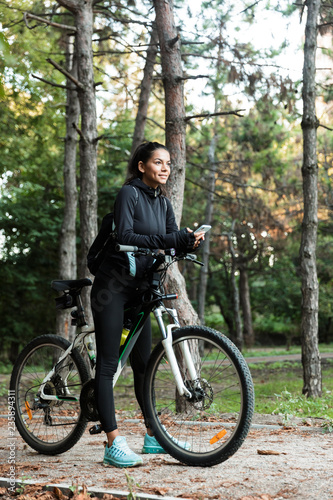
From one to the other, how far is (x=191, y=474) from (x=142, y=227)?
5.12 ft

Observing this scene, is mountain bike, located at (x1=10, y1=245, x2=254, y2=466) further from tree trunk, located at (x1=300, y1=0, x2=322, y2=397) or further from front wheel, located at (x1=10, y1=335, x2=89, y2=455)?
tree trunk, located at (x1=300, y1=0, x2=322, y2=397)

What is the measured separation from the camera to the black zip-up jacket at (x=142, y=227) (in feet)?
12.4

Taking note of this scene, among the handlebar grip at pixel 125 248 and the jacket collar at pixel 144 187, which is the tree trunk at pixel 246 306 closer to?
the jacket collar at pixel 144 187

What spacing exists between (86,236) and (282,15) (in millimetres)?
5102

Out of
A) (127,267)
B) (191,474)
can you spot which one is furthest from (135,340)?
(191,474)

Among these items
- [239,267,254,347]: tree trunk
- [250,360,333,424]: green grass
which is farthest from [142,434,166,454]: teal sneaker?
[239,267,254,347]: tree trunk

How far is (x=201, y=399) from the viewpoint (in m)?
3.76

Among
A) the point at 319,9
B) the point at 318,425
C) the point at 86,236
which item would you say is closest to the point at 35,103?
the point at 86,236

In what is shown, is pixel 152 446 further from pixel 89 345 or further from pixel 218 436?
pixel 89 345

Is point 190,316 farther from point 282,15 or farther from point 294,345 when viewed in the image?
point 294,345

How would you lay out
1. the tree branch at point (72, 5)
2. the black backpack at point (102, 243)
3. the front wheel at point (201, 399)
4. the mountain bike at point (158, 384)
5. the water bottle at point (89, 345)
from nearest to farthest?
the front wheel at point (201, 399)
the mountain bike at point (158, 384)
the black backpack at point (102, 243)
the water bottle at point (89, 345)
the tree branch at point (72, 5)

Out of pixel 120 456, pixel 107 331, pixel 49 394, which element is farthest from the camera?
pixel 49 394

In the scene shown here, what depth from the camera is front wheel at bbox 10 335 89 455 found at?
447cm

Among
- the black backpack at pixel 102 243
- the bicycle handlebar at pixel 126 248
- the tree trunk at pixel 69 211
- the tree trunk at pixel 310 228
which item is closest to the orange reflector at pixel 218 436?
the bicycle handlebar at pixel 126 248
